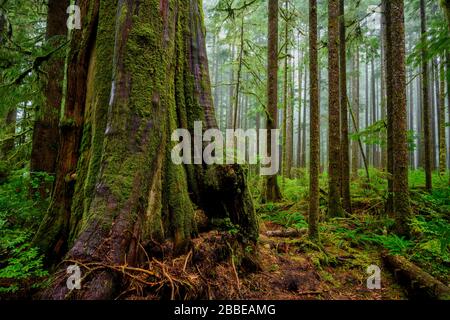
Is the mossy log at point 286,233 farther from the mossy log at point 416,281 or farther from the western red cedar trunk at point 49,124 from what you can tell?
the western red cedar trunk at point 49,124

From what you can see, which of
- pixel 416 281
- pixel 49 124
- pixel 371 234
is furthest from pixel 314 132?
pixel 49 124

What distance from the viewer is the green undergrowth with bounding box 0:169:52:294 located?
2695 millimetres

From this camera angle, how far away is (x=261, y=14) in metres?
21.9

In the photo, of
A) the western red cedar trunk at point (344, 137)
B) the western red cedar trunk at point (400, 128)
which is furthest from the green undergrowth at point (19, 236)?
the western red cedar trunk at point (344, 137)

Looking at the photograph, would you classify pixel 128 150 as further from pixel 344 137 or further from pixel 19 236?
pixel 344 137

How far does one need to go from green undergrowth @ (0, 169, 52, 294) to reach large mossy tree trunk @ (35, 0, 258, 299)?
258mm

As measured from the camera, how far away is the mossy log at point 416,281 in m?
3.46

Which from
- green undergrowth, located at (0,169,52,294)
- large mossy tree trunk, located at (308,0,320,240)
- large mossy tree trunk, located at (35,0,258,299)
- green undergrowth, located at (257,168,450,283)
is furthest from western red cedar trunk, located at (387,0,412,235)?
green undergrowth, located at (0,169,52,294)

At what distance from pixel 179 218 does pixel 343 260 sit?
11.7ft

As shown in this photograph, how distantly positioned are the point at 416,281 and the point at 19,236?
5575mm

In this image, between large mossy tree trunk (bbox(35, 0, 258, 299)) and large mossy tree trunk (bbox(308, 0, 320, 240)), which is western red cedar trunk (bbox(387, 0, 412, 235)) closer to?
large mossy tree trunk (bbox(308, 0, 320, 240))

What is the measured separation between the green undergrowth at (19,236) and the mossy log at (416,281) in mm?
4805
